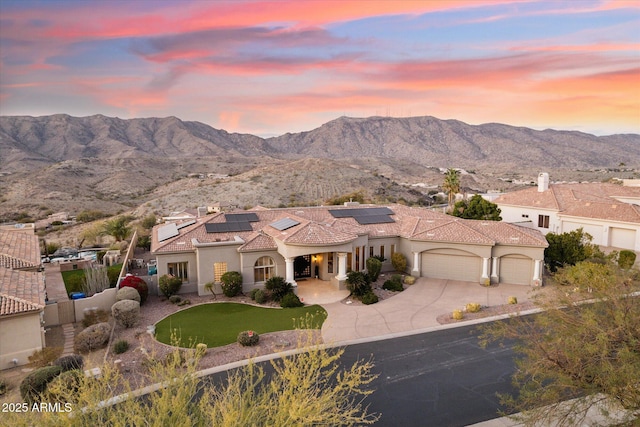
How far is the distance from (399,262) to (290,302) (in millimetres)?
10356

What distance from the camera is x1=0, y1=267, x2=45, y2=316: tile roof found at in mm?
17266

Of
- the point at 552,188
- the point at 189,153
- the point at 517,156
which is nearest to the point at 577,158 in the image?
the point at 517,156

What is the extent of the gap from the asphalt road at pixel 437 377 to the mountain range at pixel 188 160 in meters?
51.8

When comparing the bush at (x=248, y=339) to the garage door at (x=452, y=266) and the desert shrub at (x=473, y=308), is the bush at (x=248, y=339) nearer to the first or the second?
the desert shrub at (x=473, y=308)

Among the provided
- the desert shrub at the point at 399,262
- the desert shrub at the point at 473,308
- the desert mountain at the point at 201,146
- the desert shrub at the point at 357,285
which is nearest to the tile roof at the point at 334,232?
the desert shrub at the point at 399,262

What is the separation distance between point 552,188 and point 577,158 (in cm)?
14995

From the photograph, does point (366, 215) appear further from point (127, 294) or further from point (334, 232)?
point (127, 294)

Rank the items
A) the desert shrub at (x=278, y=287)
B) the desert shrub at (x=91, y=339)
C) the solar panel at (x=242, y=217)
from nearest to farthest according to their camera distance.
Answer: the desert shrub at (x=91, y=339), the desert shrub at (x=278, y=287), the solar panel at (x=242, y=217)

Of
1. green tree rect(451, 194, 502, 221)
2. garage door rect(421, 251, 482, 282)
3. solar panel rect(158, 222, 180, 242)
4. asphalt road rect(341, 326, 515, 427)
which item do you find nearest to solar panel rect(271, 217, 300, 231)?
solar panel rect(158, 222, 180, 242)

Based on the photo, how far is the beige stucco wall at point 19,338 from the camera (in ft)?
55.8

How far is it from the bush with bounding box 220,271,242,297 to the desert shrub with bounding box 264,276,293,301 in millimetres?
1800

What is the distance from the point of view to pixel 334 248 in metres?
26.7

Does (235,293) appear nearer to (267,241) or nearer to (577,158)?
(267,241)

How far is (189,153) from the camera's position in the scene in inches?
6388
